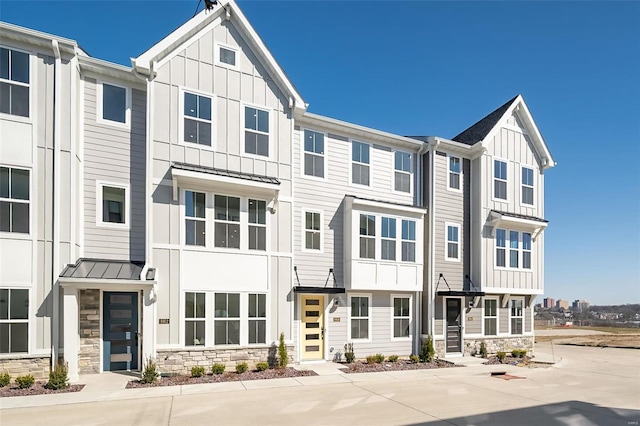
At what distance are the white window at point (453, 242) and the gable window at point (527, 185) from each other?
12.6 ft

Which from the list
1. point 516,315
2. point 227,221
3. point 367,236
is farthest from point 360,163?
point 516,315

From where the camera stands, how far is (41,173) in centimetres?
1078

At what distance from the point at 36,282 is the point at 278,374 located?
6.94m

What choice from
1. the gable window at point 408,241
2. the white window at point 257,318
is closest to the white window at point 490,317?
the gable window at point 408,241

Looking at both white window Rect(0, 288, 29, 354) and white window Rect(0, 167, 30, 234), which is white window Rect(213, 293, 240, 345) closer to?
white window Rect(0, 288, 29, 354)

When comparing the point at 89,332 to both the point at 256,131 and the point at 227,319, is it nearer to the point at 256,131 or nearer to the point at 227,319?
the point at 227,319

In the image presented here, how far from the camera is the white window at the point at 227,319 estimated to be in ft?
41.0

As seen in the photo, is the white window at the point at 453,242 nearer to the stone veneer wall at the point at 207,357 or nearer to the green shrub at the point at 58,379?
the stone veneer wall at the point at 207,357

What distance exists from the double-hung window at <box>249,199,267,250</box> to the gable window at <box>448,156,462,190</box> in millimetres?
8232

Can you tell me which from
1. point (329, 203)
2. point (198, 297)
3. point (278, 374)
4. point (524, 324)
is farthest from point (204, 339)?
point (524, 324)

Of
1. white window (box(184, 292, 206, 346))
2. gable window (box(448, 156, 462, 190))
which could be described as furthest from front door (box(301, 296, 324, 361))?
gable window (box(448, 156, 462, 190))

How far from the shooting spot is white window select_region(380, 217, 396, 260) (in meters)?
15.4

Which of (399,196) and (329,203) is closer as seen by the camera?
(329,203)

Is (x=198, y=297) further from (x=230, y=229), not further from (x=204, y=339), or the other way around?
(x=230, y=229)
